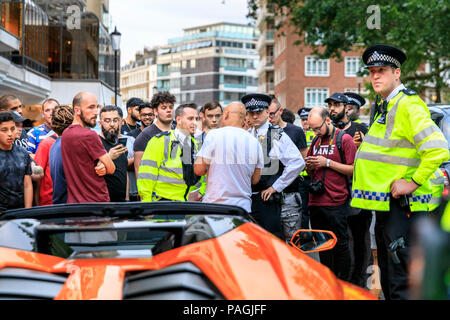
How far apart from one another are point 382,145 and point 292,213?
7.97 feet

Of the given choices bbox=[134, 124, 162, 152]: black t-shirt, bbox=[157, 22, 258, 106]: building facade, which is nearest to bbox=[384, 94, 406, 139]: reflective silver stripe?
bbox=[134, 124, 162, 152]: black t-shirt

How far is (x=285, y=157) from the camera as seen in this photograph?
6.71m

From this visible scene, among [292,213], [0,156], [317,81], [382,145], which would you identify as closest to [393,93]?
[382,145]

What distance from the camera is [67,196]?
252 inches

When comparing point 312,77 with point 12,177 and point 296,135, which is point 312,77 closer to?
point 296,135

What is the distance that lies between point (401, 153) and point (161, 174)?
2651 millimetres

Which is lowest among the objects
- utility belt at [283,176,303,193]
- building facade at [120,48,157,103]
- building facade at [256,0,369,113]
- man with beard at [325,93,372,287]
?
man with beard at [325,93,372,287]

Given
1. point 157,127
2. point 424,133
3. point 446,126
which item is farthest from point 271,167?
point 446,126

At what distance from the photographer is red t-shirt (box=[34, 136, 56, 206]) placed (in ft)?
24.0

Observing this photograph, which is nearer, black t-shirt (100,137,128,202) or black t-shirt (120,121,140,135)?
black t-shirt (100,137,128,202)

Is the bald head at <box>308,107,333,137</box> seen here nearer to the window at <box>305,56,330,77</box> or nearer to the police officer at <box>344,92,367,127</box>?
the police officer at <box>344,92,367,127</box>

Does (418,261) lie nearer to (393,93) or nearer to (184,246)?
(184,246)

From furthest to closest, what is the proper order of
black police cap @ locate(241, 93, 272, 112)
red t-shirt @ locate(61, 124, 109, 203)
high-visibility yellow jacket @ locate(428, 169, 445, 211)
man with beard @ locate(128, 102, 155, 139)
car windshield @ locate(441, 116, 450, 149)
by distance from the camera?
man with beard @ locate(128, 102, 155, 139), car windshield @ locate(441, 116, 450, 149), black police cap @ locate(241, 93, 272, 112), red t-shirt @ locate(61, 124, 109, 203), high-visibility yellow jacket @ locate(428, 169, 445, 211)

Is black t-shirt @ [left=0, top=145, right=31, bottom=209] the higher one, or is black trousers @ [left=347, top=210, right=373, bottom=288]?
black t-shirt @ [left=0, top=145, right=31, bottom=209]
